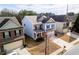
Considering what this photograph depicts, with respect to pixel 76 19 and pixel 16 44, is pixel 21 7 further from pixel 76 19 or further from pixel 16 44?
pixel 76 19

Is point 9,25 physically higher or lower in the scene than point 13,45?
higher

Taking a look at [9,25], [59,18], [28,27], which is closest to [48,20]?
[59,18]

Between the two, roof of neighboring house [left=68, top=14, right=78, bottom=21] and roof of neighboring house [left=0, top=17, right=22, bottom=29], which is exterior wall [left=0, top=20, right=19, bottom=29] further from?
roof of neighboring house [left=68, top=14, right=78, bottom=21]

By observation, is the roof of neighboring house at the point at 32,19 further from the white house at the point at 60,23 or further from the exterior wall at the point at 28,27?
the white house at the point at 60,23

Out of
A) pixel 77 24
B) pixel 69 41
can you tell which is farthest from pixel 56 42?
pixel 77 24

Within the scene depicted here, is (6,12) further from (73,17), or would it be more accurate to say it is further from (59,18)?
(73,17)
